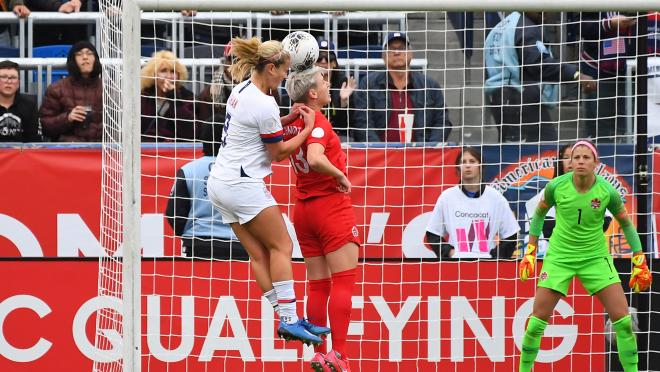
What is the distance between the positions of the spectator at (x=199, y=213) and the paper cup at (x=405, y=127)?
1.48 meters

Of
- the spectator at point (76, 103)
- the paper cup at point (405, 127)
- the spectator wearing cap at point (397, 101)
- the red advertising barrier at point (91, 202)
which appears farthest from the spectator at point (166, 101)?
the paper cup at point (405, 127)

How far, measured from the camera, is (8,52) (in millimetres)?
11555

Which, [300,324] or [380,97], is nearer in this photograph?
[300,324]

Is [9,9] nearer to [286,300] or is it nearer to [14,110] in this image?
[14,110]

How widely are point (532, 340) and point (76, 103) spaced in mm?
4181

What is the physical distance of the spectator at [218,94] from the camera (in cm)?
976

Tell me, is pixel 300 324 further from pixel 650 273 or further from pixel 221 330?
pixel 650 273

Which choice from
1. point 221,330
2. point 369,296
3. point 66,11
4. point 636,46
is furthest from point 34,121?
point 636,46

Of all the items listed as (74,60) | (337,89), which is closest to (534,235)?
(337,89)

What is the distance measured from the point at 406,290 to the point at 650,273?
1.93 metres

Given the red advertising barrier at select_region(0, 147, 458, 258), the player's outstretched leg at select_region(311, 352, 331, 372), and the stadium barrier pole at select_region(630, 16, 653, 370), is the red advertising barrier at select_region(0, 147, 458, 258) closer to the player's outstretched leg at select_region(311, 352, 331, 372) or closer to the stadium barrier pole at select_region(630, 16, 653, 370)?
the stadium barrier pole at select_region(630, 16, 653, 370)

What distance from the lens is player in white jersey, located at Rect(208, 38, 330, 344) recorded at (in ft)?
26.0

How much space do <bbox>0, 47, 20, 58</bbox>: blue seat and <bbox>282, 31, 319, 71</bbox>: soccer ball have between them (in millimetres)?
4277

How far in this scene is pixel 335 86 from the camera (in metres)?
10.2
